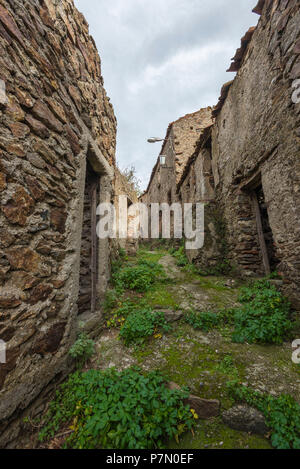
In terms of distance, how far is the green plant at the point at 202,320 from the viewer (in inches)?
104

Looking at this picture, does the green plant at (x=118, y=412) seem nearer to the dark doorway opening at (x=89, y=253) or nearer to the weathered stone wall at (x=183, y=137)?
the dark doorway opening at (x=89, y=253)

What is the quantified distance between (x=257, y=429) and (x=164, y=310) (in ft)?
→ 5.42

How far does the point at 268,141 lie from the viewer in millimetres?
3152

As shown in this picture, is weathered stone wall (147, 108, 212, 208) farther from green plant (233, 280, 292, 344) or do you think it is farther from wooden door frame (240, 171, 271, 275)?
green plant (233, 280, 292, 344)

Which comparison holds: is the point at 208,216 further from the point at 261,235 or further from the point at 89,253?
the point at 89,253

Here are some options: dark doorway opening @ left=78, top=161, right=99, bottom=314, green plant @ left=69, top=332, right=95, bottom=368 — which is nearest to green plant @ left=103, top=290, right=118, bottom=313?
dark doorway opening @ left=78, top=161, right=99, bottom=314

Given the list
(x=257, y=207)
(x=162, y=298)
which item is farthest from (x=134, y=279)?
(x=257, y=207)

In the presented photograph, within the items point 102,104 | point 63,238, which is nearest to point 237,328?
point 63,238

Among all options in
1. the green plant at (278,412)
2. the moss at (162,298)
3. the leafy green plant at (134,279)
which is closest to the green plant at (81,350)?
the moss at (162,298)

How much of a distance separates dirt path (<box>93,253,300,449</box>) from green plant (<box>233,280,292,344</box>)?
0.37 ft

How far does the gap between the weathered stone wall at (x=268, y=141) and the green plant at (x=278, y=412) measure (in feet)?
5.45

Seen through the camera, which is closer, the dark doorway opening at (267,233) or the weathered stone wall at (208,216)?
the dark doorway opening at (267,233)

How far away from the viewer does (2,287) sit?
125 centimetres

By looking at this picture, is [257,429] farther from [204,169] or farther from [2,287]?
[204,169]
